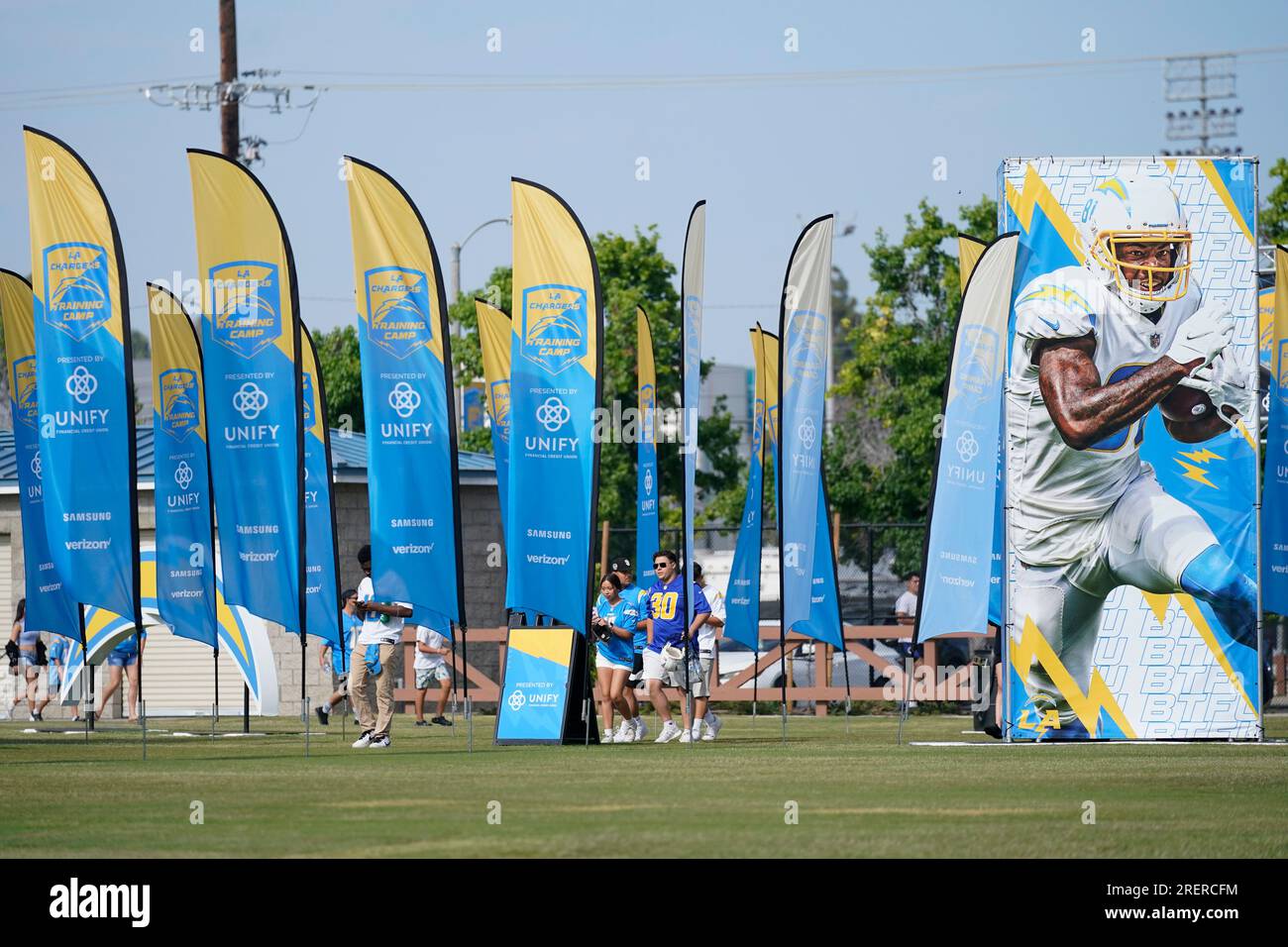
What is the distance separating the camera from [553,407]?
65.1ft

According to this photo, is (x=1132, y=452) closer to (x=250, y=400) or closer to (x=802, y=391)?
(x=802, y=391)

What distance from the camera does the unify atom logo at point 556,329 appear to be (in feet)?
64.9

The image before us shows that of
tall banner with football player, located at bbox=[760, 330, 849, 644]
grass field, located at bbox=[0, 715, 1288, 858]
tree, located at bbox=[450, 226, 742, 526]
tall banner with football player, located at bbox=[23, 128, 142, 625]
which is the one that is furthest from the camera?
tree, located at bbox=[450, 226, 742, 526]

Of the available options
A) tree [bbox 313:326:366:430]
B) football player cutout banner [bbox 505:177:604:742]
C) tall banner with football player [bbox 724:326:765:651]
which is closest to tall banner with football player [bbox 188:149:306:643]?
football player cutout banner [bbox 505:177:604:742]

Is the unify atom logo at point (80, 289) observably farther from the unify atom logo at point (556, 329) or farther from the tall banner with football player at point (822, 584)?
the tall banner with football player at point (822, 584)

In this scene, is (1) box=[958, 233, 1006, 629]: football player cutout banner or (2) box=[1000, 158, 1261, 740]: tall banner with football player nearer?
(2) box=[1000, 158, 1261, 740]: tall banner with football player

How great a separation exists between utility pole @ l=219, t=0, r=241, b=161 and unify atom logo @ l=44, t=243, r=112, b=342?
18863 millimetres

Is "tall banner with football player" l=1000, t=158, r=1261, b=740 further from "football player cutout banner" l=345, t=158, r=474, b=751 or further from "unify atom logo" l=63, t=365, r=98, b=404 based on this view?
"unify atom logo" l=63, t=365, r=98, b=404

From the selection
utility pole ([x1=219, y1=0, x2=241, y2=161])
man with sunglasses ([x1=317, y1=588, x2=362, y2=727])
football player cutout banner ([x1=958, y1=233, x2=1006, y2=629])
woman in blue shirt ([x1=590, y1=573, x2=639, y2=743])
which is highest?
utility pole ([x1=219, y1=0, x2=241, y2=161])

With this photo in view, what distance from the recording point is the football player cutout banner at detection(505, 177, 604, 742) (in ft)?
64.7

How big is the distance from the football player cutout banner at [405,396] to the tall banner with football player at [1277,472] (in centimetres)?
946

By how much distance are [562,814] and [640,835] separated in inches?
53.4

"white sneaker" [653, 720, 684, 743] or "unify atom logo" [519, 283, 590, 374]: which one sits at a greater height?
"unify atom logo" [519, 283, 590, 374]

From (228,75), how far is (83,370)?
19986 millimetres
